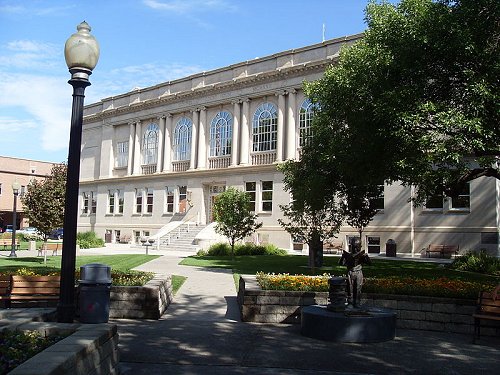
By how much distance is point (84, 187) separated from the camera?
5684 centimetres

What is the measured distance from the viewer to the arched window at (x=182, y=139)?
4581 cm

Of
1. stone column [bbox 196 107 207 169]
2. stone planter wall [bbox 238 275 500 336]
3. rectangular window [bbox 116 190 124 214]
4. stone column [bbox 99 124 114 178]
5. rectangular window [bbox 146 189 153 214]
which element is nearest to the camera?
stone planter wall [bbox 238 275 500 336]

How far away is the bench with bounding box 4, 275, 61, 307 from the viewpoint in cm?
1059

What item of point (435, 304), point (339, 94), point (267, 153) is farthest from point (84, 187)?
point (435, 304)

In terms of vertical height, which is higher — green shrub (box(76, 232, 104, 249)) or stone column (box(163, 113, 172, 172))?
stone column (box(163, 113, 172, 172))

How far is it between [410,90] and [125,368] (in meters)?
12.2

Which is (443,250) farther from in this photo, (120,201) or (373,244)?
(120,201)

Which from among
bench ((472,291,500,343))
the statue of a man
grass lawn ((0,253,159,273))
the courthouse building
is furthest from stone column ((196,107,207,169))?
bench ((472,291,500,343))

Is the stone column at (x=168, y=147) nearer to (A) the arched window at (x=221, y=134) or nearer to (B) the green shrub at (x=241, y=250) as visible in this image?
(A) the arched window at (x=221, y=134)

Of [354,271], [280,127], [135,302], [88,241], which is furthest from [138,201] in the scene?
[354,271]

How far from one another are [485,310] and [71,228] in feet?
26.6

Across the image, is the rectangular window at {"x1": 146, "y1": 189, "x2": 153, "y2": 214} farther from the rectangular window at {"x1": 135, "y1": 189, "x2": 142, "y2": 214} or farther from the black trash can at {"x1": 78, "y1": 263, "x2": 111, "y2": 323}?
the black trash can at {"x1": 78, "y1": 263, "x2": 111, "y2": 323}

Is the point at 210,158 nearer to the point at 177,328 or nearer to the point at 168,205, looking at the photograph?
the point at 168,205

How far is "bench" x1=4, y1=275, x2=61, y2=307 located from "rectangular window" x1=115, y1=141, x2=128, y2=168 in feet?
138
